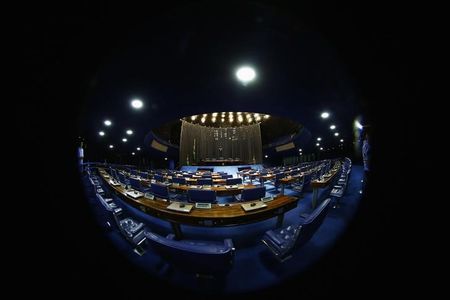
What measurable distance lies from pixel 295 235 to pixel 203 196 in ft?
6.99

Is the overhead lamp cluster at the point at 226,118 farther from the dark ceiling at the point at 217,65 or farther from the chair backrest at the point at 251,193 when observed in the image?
the chair backrest at the point at 251,193

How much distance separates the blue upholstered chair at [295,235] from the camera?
1.43 metres

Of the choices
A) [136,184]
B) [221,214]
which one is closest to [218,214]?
[221,214]

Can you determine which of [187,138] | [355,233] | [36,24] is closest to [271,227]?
[355,233]

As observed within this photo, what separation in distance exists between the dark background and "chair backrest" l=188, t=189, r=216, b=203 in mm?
2163

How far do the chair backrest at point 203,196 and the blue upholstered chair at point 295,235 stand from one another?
1.44m

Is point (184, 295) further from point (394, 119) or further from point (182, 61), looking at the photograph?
point (182, 61)

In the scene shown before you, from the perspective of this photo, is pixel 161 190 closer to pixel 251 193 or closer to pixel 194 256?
pixel 251 193

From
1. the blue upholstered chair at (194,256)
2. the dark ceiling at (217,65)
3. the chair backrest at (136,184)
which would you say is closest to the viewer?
the blue upholstered chair at (194,256)

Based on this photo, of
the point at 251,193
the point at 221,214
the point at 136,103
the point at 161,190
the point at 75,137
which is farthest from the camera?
the point at 161,190

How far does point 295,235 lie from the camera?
1.45 metres

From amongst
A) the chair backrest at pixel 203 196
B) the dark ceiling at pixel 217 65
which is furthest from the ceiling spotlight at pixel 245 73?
the chair backrest at pixel 203 196

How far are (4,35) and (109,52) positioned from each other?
410mm

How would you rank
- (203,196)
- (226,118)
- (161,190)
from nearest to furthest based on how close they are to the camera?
(203,196), (161,190), (226,118)
